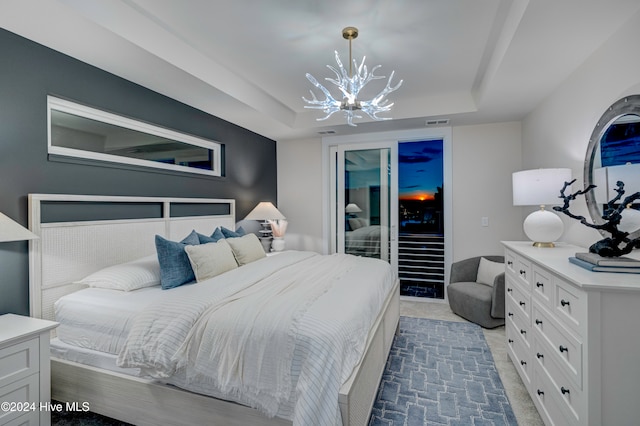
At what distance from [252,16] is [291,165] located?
122 inches

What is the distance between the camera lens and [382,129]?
14.9 feet

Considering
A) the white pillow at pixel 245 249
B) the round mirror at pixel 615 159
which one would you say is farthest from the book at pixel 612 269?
the white pillow at pixel 245 249

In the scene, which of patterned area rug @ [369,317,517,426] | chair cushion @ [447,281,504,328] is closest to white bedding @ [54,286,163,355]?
patterned area rug @ [369,317,517,426]

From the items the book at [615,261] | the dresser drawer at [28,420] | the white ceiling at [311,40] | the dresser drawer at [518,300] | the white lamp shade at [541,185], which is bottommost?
the dresser drawer at [28,420]

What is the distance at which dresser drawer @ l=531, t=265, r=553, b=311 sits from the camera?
69.6 inches

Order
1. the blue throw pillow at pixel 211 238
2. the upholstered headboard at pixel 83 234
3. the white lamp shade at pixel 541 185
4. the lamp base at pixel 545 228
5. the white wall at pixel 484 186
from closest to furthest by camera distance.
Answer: the upholstered headboard at pixel 83 234 → the lamp base at pixel 545 228 → the white lamp shade at pixel 541 185 → the blue throw pillow at pixel 211 238 → the white wall at pixel 484 186

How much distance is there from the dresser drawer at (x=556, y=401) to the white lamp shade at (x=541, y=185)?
50.0 inches

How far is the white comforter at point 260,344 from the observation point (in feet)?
4.87

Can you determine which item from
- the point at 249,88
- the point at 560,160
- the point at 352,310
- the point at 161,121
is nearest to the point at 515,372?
the point at 352,310

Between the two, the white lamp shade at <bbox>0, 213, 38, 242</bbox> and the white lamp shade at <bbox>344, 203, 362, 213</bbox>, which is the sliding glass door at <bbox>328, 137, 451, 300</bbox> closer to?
the white lamp shade at <bbox>344, 203, 362, 213</bbox>

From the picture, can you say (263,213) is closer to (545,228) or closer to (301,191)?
(301,191)

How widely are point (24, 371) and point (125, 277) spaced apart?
716 mm

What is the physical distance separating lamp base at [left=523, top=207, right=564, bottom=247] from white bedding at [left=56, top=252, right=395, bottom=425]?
1.29 m

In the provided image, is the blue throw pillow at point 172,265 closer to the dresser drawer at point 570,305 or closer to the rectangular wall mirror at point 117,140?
the rectangular wall mirror at point 117,140
